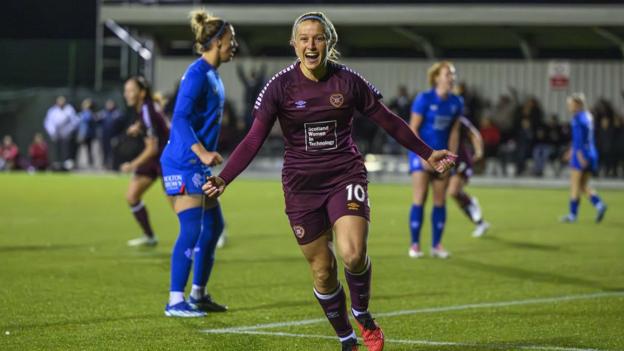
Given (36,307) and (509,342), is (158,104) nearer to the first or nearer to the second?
(36,307)

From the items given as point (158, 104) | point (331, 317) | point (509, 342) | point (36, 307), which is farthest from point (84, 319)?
point (158, 104)

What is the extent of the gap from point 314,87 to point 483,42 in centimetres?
3185

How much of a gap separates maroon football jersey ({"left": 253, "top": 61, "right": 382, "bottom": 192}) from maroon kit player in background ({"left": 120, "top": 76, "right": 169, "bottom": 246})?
22.5 feet

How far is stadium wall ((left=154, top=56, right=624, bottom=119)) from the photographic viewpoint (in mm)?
36531

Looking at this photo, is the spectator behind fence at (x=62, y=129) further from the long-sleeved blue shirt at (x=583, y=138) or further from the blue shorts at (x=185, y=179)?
the blue shorts at (x=185, y=179)

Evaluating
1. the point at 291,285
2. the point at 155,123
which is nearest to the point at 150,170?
the point at 155,123

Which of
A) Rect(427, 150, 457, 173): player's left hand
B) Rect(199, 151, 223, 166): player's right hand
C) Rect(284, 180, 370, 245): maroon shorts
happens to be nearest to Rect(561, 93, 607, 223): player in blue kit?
Rect(199, 151, 223, 166): player's right hand

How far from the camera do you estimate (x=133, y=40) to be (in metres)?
41.5

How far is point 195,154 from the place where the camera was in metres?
9.80

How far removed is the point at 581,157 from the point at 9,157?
22.2m

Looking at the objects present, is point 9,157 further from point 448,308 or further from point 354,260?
point 354,260

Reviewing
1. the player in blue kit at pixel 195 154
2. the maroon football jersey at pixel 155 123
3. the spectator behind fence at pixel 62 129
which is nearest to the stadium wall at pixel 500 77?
the spectator behind fence at pixel 62 129

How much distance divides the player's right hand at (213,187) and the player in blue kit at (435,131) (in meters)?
7.36

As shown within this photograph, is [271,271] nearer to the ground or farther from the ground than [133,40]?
nearer to the ground
